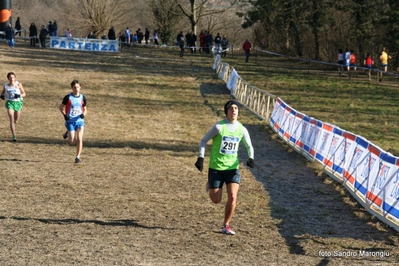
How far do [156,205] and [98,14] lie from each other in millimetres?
60322

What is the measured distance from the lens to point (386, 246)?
984cm

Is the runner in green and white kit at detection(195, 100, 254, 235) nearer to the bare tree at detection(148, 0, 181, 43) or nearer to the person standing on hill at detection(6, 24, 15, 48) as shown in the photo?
the person standing on hill at detection(6, 24, 15, 48)

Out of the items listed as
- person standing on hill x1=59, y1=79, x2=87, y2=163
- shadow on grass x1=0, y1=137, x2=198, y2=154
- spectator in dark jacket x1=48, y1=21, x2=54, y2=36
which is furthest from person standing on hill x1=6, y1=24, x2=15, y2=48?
person standing on hill x1=59, y1=79, x2=87, y2=163

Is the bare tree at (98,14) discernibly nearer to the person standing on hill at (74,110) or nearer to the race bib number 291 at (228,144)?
the person standing on hill at (74,110)

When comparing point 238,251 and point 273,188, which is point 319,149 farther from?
point 238,251

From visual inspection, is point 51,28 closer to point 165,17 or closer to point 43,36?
point 43,36

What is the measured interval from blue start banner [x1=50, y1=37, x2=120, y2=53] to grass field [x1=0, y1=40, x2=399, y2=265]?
29.7 m

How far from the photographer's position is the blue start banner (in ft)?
180

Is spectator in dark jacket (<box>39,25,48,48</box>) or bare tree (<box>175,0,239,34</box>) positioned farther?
bare tree (<box>175,0,239,34</box>)

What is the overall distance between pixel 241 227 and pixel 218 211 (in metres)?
1.06

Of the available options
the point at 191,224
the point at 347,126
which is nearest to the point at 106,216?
the point at 191,224

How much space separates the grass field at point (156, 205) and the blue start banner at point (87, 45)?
1171 inches

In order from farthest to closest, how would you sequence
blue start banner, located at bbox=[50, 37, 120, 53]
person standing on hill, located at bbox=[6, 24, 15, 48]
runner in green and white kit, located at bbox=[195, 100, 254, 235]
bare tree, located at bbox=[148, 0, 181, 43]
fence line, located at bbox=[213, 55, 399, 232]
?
bare tree, located at bbox=[148, 0, 181, 43]
blue start banner, located at bbox=[50, 37, 120, 53]
person standing on hill, located at bbox=[6, 24, 15, 48]
fence line, located at bbox=[213, 55, 399, 232]
runner in green and white kit, located at bbox=[195, 100, 254, 235]

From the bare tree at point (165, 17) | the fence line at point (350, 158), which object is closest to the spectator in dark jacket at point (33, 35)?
the bare tree at point (165, 17)
